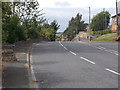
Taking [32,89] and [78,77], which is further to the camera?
[78,77]

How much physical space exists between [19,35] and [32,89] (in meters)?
27.6

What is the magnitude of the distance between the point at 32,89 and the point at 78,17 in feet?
524

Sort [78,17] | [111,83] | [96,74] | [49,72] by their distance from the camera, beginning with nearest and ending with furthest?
[111,83]
[96,74]
[49,72]
[78,17]

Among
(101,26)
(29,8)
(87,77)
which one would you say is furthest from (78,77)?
(101,26)

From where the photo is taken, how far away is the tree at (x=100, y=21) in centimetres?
14638

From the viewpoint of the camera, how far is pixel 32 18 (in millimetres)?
52156

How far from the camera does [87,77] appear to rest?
14062mm

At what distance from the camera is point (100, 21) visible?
5837 inches

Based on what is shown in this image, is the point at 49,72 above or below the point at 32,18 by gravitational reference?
below

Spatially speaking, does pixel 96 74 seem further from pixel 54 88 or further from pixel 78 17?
pixel 78 17

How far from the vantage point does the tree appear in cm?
14638

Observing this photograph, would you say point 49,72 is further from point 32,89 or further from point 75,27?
point 75,27

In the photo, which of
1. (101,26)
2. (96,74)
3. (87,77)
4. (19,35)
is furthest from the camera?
(101,26)

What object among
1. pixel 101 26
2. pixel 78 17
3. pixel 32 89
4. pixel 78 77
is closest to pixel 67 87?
pixel 32 89
